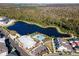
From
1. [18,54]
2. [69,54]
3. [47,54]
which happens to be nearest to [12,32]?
[18,54]

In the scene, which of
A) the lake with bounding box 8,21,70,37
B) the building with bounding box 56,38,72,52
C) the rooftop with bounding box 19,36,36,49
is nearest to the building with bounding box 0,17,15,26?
the lake with bounding box 8,21,70,37

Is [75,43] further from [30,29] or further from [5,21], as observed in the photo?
[5,21]

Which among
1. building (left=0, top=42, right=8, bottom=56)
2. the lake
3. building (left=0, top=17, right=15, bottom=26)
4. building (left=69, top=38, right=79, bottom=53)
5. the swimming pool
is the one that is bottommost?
building (left=0, top=42, right=8, bottom=56)

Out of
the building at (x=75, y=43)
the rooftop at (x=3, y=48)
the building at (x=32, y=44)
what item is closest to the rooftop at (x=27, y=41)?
the building at (x=32, y=44)

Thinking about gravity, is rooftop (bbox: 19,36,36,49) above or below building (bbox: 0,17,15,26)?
below

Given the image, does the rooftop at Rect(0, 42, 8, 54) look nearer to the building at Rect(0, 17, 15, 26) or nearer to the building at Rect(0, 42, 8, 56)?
the building at Rect(0, 42, 8, 56)

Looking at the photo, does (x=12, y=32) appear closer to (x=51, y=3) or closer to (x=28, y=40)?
(x=28, y=40)

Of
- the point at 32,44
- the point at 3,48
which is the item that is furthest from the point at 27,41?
the point at 3,48

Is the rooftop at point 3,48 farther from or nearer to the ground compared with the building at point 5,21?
nearer to the ground

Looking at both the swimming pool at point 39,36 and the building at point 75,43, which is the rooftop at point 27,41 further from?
the building at point 75,43
